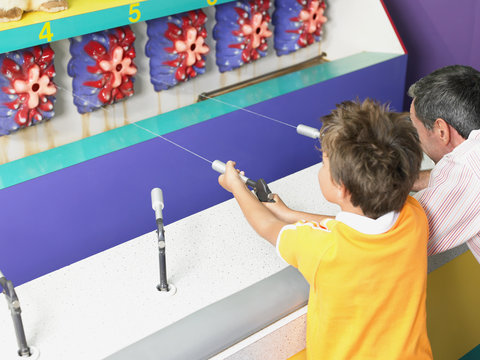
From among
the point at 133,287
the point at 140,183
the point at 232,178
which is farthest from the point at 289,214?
the point at 140,183

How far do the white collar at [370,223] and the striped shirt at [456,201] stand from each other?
230 mm

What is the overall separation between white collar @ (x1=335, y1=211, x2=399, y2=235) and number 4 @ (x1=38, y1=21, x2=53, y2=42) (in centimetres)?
124

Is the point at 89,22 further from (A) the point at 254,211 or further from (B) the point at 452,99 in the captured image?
(B) the point at 452,99

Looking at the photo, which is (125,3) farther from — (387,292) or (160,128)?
(387,292)

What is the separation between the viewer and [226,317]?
1001 mm

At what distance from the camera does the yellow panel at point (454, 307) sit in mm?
1365

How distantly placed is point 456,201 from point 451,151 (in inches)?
7.1

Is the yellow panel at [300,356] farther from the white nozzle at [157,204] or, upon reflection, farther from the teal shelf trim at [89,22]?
the teal shelf trim at [89,22]

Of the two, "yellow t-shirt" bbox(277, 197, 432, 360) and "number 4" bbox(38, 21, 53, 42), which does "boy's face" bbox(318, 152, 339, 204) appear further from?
"number 4" bbox(38, 21, 53, 42)

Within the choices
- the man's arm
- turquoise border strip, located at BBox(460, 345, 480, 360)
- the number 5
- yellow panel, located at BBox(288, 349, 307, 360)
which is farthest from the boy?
the number 5

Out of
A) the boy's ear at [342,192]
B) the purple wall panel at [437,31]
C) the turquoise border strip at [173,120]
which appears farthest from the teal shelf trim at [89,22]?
the boy's ear at [342,192]

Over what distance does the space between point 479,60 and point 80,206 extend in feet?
6.14

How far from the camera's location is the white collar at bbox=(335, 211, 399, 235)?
0.93m

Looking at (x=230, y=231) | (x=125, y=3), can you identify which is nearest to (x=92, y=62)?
(x=125, y=3)
